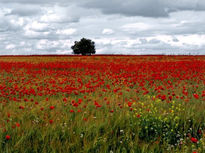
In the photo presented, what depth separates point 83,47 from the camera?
58.0 m

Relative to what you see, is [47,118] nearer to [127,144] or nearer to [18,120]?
[18,120]

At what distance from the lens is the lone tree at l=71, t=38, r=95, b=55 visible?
58.0 meters

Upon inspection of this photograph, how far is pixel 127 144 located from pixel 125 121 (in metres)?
0.86

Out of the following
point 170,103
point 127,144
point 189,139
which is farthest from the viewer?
point 170,103

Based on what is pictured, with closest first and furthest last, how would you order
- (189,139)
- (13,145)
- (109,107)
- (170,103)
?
(13,145), (189,139), (109,107), (170,103)

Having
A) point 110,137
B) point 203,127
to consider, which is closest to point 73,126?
point 110,137

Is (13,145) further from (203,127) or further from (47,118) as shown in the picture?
(203,127)

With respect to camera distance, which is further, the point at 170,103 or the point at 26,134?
the point at 170,103

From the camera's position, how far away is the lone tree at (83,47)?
5800 cm

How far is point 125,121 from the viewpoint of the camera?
5.50 m

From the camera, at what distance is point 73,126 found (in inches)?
193

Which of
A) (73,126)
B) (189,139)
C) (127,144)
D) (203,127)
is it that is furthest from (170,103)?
(73,126)

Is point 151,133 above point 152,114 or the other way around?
the other way around

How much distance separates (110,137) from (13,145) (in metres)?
1.84
